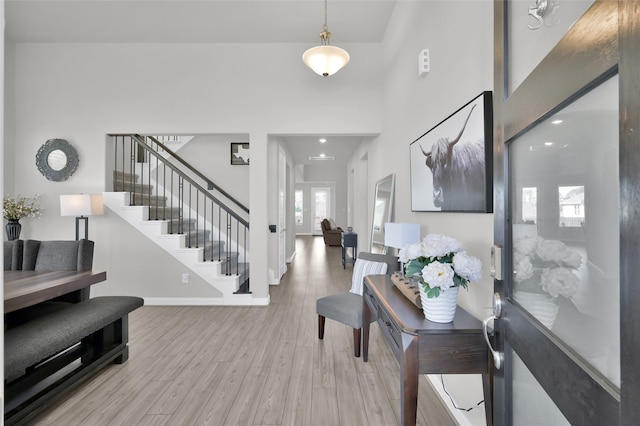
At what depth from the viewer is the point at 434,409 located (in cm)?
201

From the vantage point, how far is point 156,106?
4062 mm

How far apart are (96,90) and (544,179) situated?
16.6 ft

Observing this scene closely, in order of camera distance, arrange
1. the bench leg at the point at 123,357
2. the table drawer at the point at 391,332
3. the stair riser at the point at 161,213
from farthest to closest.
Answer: the stair riser at the point at 161,213 → the bench leg at the point at 123,357 → the table drawer at the point at 391,332

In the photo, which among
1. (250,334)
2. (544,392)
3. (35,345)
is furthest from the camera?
(250,334)

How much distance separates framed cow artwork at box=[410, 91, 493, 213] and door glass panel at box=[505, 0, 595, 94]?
2.22 ft

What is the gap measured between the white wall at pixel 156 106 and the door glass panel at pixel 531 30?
10.6ft

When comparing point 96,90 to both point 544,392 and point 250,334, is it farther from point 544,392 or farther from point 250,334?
point 544,392

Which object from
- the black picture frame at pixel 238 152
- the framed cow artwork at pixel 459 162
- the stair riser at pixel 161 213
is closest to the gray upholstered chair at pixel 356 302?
the framed cow artwork at pixel 459 162

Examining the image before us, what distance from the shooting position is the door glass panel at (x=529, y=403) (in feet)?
2.52

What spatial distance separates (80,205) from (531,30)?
14.3 ft

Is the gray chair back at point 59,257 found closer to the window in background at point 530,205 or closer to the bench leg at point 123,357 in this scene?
the bench leg at point 123,357

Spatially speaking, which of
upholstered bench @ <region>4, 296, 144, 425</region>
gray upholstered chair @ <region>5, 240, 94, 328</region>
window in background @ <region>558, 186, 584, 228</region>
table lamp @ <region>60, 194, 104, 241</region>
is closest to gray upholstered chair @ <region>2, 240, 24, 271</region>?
gray upholstered chair @ <region>5, 240, 94, 328</region>

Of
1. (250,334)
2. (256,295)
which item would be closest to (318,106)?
(256,295)

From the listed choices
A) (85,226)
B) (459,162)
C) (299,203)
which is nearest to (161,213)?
(85,226)
